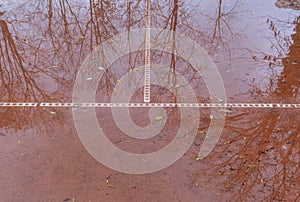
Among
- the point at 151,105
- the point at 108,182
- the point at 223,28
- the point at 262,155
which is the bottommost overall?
the point at 108,182

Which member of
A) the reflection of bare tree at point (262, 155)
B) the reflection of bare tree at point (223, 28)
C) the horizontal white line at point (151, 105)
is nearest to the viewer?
the reflection of bare tree at point (262, 155)

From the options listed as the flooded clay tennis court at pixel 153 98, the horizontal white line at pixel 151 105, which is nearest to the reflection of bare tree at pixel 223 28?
the flooded clay tennis court at pixel 153 98

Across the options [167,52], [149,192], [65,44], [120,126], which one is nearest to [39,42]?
[65,44]

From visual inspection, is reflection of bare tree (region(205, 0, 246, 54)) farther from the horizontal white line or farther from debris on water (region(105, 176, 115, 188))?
debris on water (region(105, 176, 115, 188))

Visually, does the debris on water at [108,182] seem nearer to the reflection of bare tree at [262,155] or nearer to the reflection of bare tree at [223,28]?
the reflection of bare tree at [262,155]

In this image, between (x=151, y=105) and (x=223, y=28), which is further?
(x=223, y=28)

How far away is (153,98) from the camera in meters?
4.54

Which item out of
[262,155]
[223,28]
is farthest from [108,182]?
[223,28]

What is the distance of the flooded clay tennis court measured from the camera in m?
3.38

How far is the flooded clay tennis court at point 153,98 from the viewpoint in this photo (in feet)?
11.1

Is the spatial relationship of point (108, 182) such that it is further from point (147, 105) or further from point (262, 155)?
point (262, 155)

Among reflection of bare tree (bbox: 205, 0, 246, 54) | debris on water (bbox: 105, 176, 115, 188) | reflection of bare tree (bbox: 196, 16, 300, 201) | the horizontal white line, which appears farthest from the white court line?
reflection of bare tree (bbox: 205, 0, 246, 54)

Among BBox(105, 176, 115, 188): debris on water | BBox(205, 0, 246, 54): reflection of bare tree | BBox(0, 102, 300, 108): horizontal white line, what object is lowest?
BBox(105, 176, 115, 188): debris on water

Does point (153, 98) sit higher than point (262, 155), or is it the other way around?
point (153, 98)
